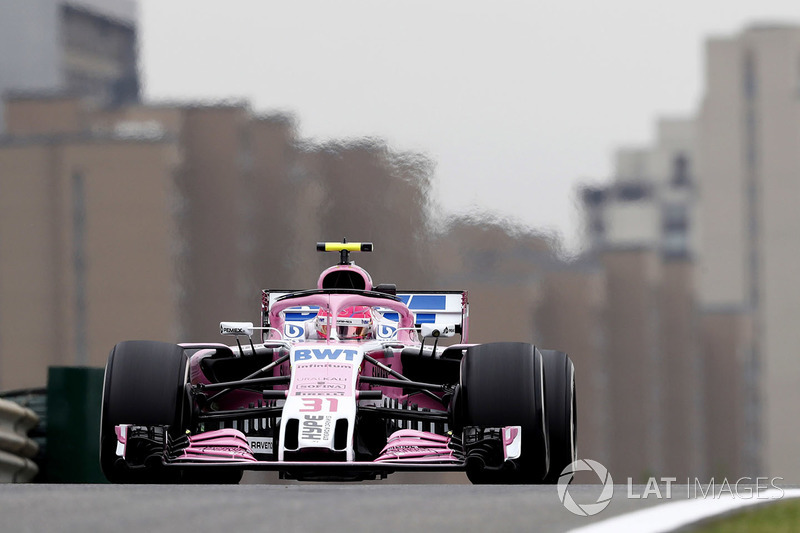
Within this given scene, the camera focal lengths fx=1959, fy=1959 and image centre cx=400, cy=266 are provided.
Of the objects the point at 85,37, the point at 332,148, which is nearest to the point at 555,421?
the point at 332,148

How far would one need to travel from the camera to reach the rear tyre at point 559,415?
12.7m

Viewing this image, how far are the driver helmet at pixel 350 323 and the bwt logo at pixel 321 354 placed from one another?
97 centimetres

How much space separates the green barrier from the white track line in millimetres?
6441

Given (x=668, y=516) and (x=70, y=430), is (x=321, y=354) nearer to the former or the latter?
(x=70, y=430)

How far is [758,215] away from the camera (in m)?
85.2

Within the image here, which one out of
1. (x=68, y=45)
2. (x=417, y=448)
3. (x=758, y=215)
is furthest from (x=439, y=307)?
(x=758, y=215)

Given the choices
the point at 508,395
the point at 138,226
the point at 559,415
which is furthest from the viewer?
the point at 138,226

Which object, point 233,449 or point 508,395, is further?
point 233,449

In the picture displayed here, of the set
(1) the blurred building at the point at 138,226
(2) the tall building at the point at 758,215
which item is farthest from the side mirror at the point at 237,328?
(2) the tall building at the point at 758,215

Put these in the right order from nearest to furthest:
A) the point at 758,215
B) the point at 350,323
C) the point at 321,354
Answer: the point at 321,354 → the point at 350,323 → the point at 758,215

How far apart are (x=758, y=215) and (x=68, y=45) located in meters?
49.7

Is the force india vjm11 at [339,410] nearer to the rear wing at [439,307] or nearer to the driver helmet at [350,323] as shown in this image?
the driver helmet at [350,323]

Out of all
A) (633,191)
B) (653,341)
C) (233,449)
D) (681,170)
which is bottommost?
(653,341)

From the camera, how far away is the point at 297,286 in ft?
104
